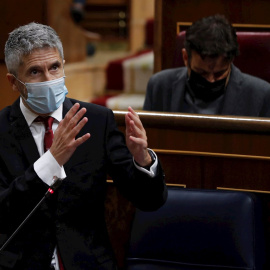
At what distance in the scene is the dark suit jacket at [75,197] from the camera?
0.76 meters

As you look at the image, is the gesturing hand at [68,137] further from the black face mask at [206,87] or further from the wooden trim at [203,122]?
the black face mask at [206,87]

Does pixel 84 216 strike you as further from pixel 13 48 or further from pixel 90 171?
pixel 13 48

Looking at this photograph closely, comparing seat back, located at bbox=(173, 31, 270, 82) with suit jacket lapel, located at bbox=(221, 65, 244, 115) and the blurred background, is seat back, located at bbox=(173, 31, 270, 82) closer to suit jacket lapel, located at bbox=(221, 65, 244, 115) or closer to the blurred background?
suit jacket lapel, located at bbox=(221, 65, 244, 115)

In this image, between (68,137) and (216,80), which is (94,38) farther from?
(68,137)

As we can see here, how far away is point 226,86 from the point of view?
3.87 feet

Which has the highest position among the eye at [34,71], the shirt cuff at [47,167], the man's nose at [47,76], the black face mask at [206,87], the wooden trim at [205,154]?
the eye at [34,71]

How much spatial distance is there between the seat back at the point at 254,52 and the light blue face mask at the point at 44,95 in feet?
1.99

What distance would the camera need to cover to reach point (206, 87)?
1.17 m

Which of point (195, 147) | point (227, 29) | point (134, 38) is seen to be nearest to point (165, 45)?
point (227, 29)

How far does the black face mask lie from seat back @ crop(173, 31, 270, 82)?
0.19 m

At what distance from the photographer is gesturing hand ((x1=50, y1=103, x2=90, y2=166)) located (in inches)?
27.6

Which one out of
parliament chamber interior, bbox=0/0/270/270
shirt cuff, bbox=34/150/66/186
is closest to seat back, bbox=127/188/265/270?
parliament chamber interior, bbox=0/0/270/270

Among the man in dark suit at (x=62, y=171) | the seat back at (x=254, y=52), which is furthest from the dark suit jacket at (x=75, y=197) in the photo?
the seat back at (x=254, y=52)

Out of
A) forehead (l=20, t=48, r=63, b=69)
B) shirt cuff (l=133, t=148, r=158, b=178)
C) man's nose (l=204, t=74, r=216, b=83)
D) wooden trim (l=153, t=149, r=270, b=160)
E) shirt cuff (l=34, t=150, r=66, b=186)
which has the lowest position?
wooden trim (l=153, t=149, r=270, b=160)
